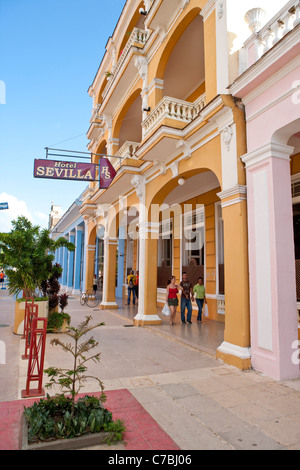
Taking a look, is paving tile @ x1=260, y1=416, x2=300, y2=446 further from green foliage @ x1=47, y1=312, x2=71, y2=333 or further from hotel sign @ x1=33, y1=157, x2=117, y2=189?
hotel sign @ x1=33, y1=157, x2=117, y2=189

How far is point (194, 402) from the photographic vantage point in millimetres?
3924

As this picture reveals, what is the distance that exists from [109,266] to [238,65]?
9680 mm

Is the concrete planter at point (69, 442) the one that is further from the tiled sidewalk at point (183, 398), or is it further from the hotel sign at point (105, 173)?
the hotel sign at point (105, 173)

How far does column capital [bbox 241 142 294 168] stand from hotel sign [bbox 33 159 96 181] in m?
5.09

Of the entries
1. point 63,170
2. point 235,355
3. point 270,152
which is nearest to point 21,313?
point 63,170

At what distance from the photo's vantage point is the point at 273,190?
16.9 feet

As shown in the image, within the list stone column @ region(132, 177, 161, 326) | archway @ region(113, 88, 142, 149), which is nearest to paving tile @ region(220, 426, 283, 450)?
stone column @ region(132, 177, 161, 326)

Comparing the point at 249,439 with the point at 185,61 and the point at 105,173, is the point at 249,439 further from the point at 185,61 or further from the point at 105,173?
the point at 185,61

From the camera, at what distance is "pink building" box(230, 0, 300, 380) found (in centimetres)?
485

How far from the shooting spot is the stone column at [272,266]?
16.0ft

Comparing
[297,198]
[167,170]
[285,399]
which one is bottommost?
[285,399]

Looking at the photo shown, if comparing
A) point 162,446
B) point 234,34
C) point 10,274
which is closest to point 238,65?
point 234,34

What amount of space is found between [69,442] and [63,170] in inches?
293
